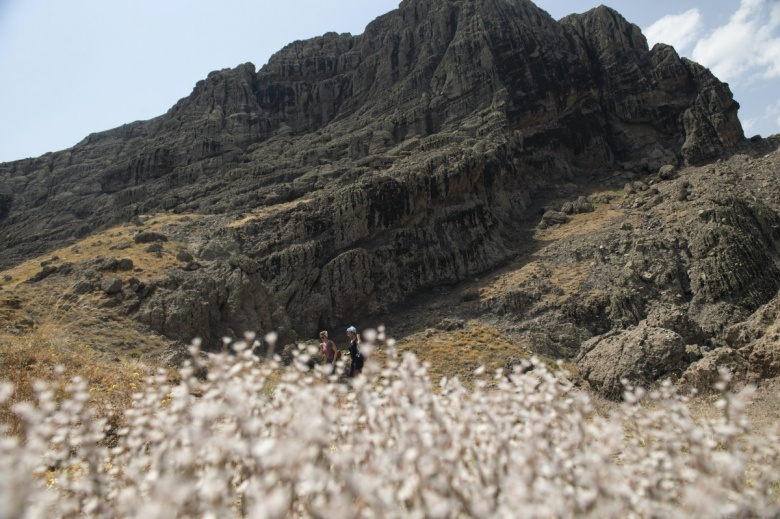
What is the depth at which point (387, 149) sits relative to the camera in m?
65.4

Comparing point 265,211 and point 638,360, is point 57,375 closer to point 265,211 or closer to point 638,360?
point 638,360

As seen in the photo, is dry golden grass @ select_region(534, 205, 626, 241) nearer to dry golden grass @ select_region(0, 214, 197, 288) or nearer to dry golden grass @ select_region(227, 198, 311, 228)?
dry golden grass @ select_region(227, 198, 311, 228)

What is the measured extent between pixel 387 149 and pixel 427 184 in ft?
54.9

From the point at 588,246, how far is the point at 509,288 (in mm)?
9426

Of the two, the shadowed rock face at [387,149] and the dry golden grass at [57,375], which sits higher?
the shadowed rock face at [387,149]

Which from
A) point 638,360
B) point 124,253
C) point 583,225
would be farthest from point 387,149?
point 638,360

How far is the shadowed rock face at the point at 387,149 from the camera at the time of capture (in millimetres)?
46094

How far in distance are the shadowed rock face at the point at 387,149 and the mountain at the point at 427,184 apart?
0.30 m

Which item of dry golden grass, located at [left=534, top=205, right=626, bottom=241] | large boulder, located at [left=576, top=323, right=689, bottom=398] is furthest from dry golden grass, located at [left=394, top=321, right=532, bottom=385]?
dry golden grass, located at [left=534, top=205, right=626, bottom=241]

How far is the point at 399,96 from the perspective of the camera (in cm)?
7875

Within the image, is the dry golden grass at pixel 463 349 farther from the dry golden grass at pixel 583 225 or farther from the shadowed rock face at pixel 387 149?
the dry golden grass at pixel 583 225

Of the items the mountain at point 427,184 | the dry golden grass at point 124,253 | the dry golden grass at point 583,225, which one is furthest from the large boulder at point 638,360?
the dry golden grass at point 124,253

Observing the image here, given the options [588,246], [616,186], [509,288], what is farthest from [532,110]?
[509,288]

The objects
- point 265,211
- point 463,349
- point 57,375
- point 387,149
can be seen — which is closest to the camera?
point 57,375
